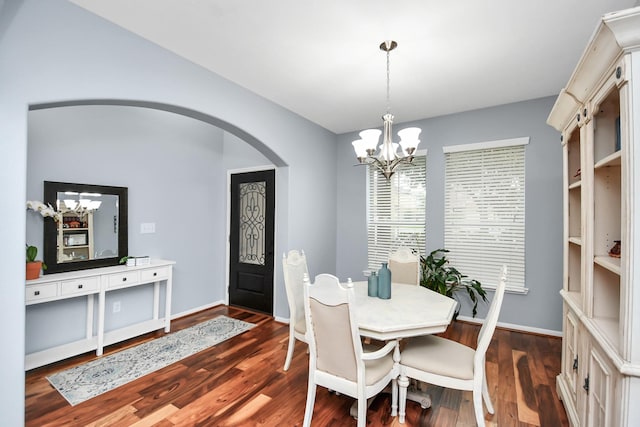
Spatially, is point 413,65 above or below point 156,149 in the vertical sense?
above

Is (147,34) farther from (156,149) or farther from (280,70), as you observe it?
(156,149)

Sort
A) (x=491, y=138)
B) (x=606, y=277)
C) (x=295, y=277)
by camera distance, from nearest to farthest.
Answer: (x=606, y=277) → (x=295, y=277) → (x=491, y=138)

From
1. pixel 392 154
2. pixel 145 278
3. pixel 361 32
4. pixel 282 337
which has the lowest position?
pixel 282 337

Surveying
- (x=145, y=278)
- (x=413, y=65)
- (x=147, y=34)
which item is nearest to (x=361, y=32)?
(x=413, y=65)

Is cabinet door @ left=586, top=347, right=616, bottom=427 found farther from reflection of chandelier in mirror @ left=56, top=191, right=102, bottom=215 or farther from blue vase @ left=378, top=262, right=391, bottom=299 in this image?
reflection of chandelier in mirror @ left=56, top=191, right=102, bottom=215

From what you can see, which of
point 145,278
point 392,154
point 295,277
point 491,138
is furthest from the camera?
point 491,138

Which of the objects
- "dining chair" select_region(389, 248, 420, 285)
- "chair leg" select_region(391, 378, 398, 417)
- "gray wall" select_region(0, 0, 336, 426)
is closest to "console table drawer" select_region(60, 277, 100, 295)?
"gray wall" select_region(0, 0, 336, 426)

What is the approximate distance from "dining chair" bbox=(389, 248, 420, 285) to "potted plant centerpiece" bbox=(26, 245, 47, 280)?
340cm

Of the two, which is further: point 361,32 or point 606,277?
point 361,32

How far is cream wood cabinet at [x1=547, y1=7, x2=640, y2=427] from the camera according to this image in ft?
4.08

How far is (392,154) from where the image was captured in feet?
8.35

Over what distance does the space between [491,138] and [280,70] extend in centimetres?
279

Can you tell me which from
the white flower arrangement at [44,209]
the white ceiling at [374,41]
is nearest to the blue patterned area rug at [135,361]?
the white flower arrangement at [44,209]

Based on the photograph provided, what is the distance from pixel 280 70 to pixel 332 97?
0.85 meters
